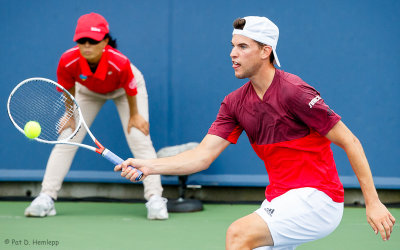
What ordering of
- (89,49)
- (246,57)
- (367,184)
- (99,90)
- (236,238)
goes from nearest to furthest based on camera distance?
(236,238), (367,184), (246,57), (89,49), (99,90)

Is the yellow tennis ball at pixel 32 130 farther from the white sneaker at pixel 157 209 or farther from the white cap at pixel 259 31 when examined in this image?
the white sneaker at pixel 157 209

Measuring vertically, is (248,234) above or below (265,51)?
below

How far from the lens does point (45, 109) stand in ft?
17.0

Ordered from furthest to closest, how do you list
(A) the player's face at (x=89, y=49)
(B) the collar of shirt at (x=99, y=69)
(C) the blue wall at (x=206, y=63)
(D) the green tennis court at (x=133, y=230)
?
(C) the blue wall at (x=206, y=63)
(B) the collar of shirt at (x=99, y=69)
(A) the player's face at (x=89, y=49)
(D) the green tennis court at (x=133, y=230)

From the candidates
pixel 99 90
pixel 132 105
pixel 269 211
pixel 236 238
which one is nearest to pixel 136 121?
pixel 132 105

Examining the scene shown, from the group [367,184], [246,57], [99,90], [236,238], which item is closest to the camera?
[236,238]

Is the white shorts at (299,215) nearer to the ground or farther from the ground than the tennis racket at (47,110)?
nearer to the ground

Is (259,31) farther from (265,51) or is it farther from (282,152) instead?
(282,152)

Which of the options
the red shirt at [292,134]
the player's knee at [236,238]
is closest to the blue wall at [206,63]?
the red shirt at [292,134]

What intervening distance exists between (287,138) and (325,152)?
199 millimetres

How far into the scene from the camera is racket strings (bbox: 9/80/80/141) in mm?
4977

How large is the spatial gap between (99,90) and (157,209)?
45.3 inches

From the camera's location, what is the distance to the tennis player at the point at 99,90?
5.02 metres

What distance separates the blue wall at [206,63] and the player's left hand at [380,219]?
347 centimetres
